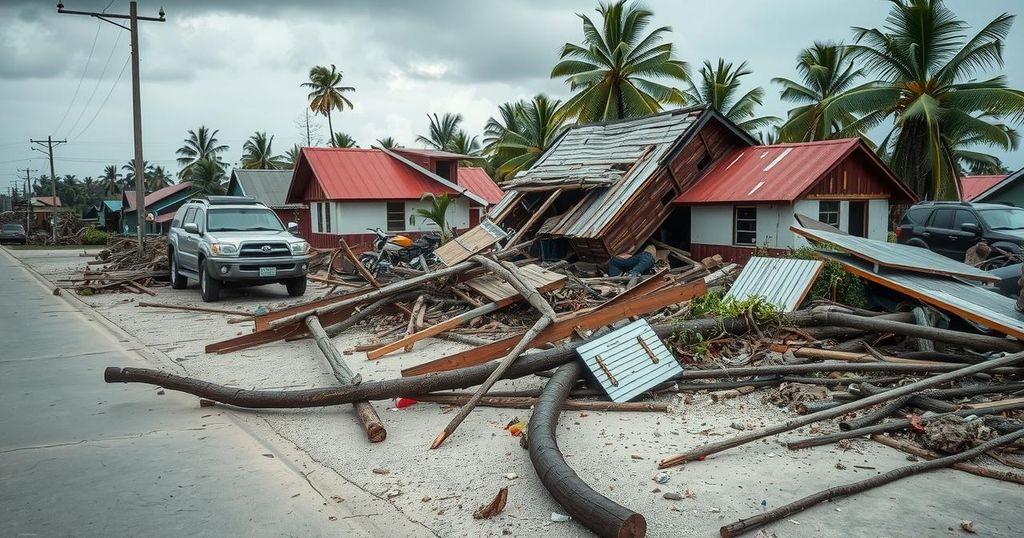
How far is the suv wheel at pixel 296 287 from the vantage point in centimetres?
1530

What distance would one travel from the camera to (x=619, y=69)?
1097 inches

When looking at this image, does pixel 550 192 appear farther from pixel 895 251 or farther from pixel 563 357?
pixel 563 357

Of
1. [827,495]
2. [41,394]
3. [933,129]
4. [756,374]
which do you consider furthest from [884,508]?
[933,129]

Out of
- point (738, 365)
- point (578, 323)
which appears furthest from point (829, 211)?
point (578, 323)

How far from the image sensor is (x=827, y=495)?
448cm

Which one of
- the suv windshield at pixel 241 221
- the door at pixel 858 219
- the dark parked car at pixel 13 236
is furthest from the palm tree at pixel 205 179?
the door at pixel 858 219

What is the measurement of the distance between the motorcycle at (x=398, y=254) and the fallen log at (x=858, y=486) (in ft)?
38.9

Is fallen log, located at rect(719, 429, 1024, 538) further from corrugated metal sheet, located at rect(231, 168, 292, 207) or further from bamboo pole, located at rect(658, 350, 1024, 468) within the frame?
corrugated metal sheet, located at rect(231, 168, 292, 207)

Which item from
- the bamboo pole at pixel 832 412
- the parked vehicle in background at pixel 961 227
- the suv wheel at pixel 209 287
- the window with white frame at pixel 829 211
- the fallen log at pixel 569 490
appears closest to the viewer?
the fallen log at pixel 569 490

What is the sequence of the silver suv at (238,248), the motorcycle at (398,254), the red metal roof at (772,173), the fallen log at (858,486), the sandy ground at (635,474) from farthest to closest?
the motorcycle at (398,254), the red metal roof at (772,173), the silver suv at (238,248), the sandy ground at (635,474), the fallen log at (858,486)

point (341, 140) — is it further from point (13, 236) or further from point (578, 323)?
point (578, 323)

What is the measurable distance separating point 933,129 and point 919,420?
2216cm

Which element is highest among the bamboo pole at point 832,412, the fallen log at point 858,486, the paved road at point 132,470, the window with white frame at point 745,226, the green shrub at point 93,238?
the window with white frame at point 745,226

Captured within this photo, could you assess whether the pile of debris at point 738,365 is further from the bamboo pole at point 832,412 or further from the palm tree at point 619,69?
the palm tree at point 619,69
